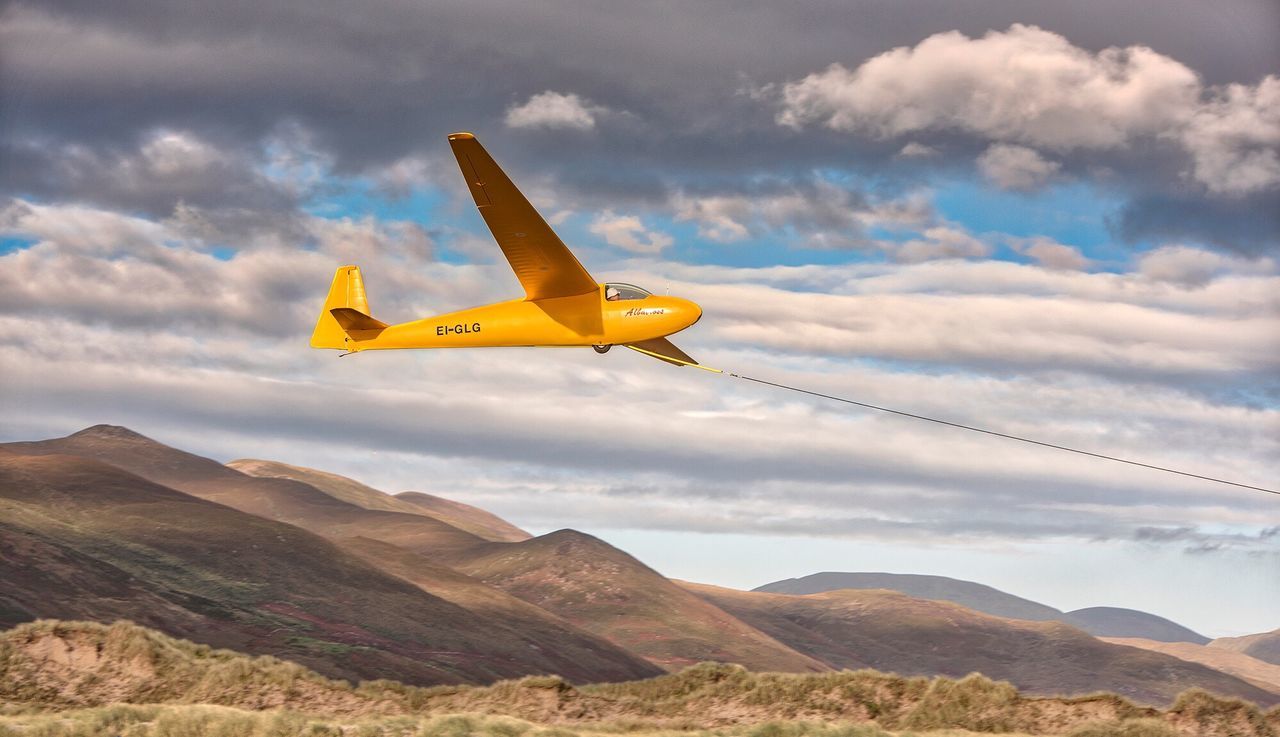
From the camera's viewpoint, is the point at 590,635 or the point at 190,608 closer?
the point at 190,608

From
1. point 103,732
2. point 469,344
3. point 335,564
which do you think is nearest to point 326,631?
point 335,564

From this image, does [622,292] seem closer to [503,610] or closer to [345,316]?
[345,316]

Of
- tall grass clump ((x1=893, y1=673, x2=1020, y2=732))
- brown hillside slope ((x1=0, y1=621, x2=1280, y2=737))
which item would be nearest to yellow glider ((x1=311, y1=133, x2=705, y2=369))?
brown hillside slope ((x1=0, y1=621, x2=1280, y2=737))

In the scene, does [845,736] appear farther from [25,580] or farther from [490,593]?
[490,593]

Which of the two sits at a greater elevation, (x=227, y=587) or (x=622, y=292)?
(x=622, y=292)

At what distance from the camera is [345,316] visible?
134 feet

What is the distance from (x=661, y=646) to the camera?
607ft

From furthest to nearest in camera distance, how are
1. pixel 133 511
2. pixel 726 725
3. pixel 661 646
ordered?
pixel 661 646 → pixel 133 511 → pixel 726 725

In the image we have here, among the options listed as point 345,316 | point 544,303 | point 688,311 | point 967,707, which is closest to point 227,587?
point 345,316

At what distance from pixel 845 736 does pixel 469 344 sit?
1898cm

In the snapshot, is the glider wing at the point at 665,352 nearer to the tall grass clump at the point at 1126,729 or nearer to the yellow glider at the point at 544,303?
the yellow glider at the point at 544,303

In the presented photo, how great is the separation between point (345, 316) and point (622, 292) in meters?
12.4

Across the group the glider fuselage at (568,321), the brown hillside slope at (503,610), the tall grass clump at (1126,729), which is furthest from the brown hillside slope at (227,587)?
the tall grass clump at (1126,729)

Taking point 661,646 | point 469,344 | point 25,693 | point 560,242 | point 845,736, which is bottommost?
point 661,646
